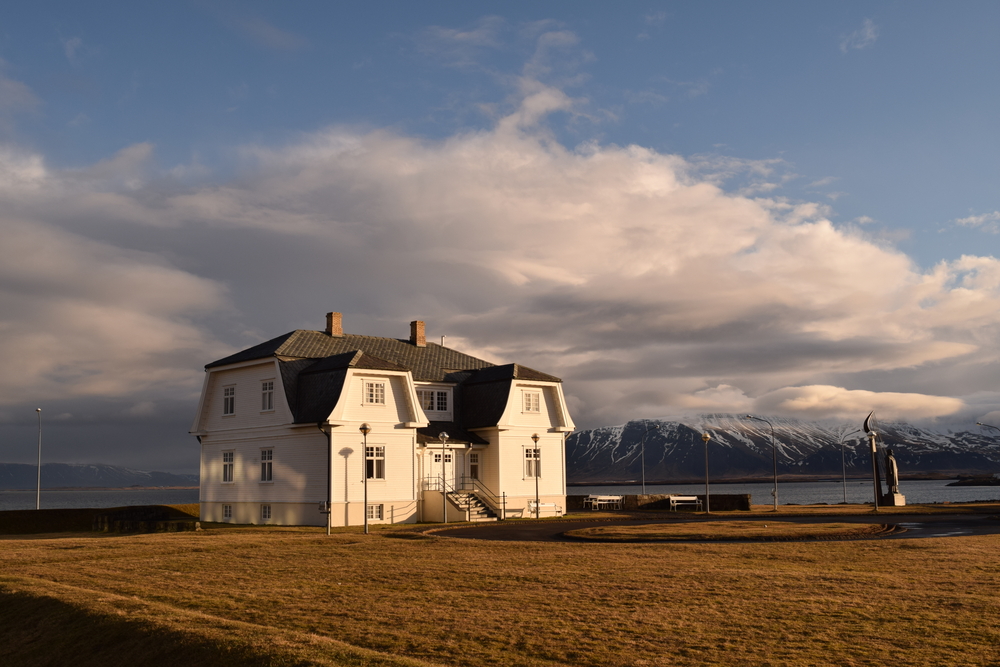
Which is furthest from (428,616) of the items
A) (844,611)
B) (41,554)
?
(41,554)

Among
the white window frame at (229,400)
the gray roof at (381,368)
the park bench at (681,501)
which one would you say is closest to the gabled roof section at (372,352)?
the gray roof at (381,368)

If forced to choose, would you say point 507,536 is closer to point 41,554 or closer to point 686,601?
point 41,554

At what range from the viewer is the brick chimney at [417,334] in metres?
50.6

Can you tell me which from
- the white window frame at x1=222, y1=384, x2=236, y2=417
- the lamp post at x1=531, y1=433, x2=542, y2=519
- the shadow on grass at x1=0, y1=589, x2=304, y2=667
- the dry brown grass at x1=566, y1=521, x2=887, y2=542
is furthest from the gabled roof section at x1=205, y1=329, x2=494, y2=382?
the shadow on grass at x1=0, y1=589, x2=304, y2=667

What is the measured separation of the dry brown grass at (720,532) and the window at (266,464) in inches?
679

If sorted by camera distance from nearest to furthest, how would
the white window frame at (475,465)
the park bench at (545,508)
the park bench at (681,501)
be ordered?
the white window frame at (475,465)
the park bench at (545,508)
the park bench at (681,501)

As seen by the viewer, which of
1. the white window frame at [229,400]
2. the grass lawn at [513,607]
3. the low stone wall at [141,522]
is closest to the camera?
the grass lawn at [513,607]

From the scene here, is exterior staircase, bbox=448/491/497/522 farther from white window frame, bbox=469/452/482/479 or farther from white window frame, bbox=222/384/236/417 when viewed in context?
white window frame, bbox=222/384/236/417

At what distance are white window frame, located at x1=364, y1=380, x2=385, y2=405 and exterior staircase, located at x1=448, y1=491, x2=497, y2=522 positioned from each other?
5.65 metres

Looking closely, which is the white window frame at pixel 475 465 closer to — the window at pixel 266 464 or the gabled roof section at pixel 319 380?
the gabled roof section at pixel 319 380

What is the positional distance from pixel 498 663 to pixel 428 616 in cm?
303

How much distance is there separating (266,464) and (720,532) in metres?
22.0

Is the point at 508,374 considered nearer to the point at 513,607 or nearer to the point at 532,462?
the point at 532,462

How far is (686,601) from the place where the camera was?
14.1 meters
